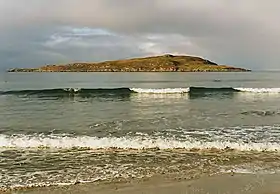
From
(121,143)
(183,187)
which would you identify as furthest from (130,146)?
(183,187)

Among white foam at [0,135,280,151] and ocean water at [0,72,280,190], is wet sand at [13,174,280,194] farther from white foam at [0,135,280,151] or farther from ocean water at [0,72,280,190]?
white foam at [0,135,280,151]

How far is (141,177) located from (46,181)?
259cm

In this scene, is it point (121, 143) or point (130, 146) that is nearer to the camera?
point (130, 146)

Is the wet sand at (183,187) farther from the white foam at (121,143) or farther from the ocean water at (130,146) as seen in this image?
the white foam at (121,143)

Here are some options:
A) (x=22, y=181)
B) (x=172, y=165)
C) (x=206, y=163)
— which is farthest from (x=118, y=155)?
(x=22, y=181)

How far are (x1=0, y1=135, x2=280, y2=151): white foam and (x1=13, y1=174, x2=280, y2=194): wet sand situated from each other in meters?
4.35

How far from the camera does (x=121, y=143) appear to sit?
50.1ft

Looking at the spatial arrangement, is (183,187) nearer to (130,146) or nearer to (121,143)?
(130,146)

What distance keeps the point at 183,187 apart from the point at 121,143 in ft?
20.6

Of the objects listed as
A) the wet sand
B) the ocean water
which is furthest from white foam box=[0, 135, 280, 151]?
the wet sand

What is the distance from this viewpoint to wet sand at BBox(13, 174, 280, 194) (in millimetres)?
8969

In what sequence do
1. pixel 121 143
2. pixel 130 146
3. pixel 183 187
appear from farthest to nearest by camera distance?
pixel 121 143 → pixel 130 146 → pixel 183 187

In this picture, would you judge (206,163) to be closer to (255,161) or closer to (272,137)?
(255,161)

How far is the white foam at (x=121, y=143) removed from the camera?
14503 millimetres
